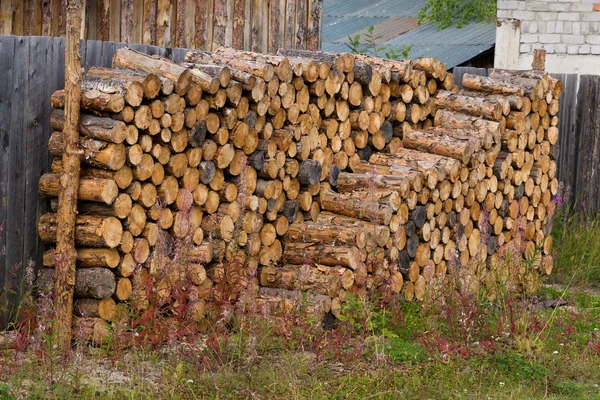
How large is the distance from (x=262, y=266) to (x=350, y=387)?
1.73 meters

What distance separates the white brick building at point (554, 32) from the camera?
1330cm

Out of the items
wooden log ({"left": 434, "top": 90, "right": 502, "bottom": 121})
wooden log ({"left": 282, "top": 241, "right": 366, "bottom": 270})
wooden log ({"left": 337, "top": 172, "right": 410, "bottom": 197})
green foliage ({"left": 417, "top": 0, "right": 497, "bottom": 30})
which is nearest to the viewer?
wooden log ({"left": 282, "top": 241, "right": 366, "bottom": 270})

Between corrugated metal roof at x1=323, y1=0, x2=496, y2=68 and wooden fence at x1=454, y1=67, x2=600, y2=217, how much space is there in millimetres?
5192

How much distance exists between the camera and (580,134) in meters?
10.8

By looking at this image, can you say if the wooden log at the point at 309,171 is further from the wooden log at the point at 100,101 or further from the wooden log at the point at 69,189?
the wooden log at the point at 69,189

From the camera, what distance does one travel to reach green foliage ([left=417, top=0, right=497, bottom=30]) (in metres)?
19.0


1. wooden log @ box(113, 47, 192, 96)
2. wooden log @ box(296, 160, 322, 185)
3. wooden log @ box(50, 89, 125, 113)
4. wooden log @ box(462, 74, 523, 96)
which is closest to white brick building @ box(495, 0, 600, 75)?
wooden log @ box(462, 74, 523, 96)

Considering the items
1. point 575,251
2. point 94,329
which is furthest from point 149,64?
point 575,251

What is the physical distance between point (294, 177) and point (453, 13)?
1350 cm

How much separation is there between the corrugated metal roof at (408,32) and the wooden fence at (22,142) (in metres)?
10.9

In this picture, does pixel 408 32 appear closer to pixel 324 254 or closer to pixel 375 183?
pixel 375 183

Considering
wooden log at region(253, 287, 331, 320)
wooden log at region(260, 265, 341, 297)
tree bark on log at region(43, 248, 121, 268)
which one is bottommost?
wooden log at region(253, 287, 331, 320)

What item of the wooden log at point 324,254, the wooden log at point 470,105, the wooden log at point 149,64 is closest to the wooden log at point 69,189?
the wooden log at point 149,64

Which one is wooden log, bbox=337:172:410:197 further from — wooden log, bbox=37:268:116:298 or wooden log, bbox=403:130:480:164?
wooden log, bbox=37:268:116:298
